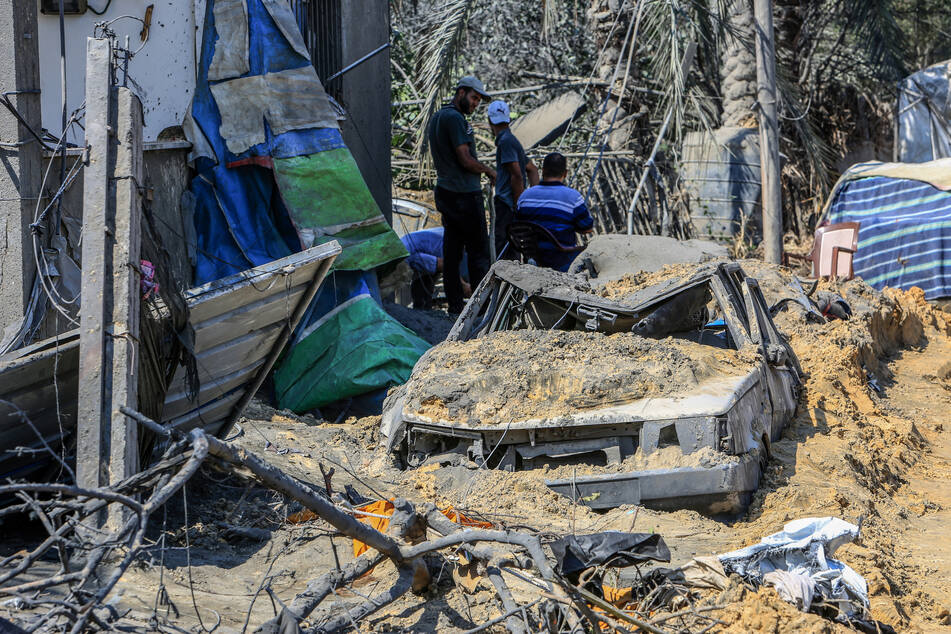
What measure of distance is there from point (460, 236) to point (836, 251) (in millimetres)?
5311

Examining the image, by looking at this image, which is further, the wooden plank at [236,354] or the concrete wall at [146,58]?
the concrete wall at [146,58]

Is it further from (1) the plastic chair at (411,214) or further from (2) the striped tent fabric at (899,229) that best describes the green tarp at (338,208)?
(2) the striped tent fabric at (899,229)

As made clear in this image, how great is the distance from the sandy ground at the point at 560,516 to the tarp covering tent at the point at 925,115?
34.1 ft

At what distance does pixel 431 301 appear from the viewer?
12031mm

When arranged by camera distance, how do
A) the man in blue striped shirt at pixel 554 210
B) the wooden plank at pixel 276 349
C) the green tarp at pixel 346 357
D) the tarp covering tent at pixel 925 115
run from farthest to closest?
the tarp covering tent at pixel 925 115 < the man in blue striped shirt at pixel 554 210 < the green tarp at pixel 346 357 < the wooden plank at pixel 276 349

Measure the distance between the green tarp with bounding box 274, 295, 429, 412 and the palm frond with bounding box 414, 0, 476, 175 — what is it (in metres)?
4.88

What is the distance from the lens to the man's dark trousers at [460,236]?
10141 mm

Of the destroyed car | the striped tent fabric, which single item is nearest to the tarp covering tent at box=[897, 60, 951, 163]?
the striped tent fabric

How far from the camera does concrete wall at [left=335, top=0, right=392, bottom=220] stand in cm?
1077

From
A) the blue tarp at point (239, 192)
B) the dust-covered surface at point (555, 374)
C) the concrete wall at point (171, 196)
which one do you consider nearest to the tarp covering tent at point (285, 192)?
the blue tarp at point (239, 192)

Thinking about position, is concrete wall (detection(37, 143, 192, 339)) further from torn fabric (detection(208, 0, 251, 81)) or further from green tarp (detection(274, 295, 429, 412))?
green tarp (detection(274, 295, 429, 412))

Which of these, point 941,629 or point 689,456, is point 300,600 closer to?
point 689,456

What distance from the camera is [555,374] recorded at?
5570 mm

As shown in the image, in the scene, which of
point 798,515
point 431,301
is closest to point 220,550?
point 798,515
